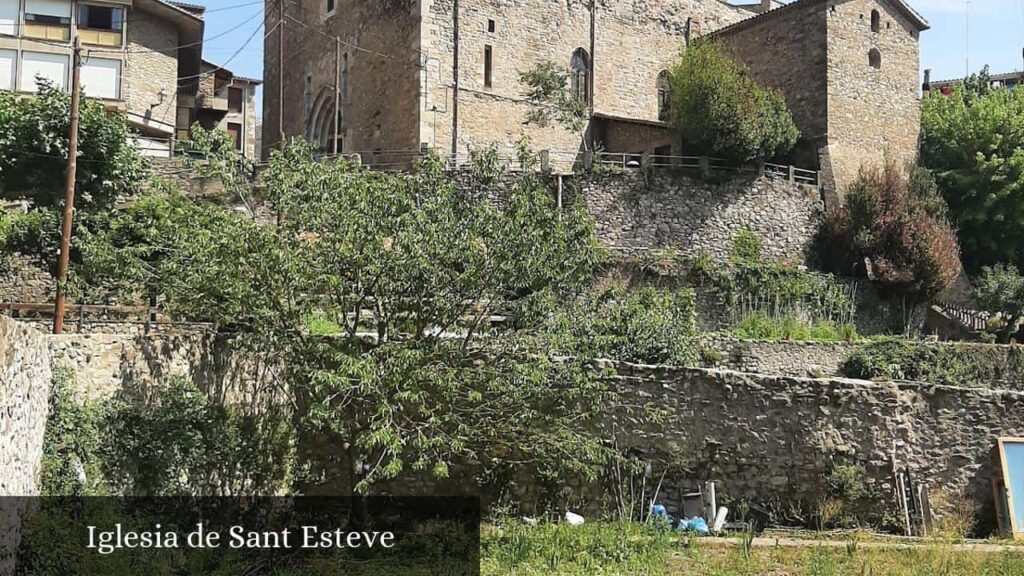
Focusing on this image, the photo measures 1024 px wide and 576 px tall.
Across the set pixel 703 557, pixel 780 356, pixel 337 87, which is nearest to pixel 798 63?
pixel 780 356

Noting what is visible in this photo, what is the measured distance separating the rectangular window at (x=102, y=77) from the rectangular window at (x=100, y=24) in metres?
0.56

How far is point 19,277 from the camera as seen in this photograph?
19.1 metres

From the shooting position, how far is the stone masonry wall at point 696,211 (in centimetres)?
2556

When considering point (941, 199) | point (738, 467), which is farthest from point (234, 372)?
point (941, 199)

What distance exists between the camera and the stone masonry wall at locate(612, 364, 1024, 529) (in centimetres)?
1436

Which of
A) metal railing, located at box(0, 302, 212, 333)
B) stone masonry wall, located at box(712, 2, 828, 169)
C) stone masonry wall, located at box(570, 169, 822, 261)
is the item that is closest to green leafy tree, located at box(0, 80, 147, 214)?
metal railing, located at box(0, 302, 212, 333)

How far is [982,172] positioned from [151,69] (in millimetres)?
24617

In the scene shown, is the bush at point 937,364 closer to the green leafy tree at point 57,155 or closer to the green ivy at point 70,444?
the green ivy at point 70,444

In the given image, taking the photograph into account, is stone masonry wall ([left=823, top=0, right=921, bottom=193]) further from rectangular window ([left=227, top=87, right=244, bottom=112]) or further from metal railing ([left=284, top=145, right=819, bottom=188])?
rectangular window ([left=227, top=87, right=244, bottom=112])

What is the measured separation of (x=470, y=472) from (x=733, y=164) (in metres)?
15.3

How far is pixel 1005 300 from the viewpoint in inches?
984

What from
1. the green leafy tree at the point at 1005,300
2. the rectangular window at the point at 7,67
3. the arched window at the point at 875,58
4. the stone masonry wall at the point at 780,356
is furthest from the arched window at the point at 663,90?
the rectangular window at the point at 7,67

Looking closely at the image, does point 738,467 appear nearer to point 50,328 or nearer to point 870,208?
point 50,328

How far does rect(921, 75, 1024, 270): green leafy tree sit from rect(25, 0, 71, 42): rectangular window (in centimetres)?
2562
